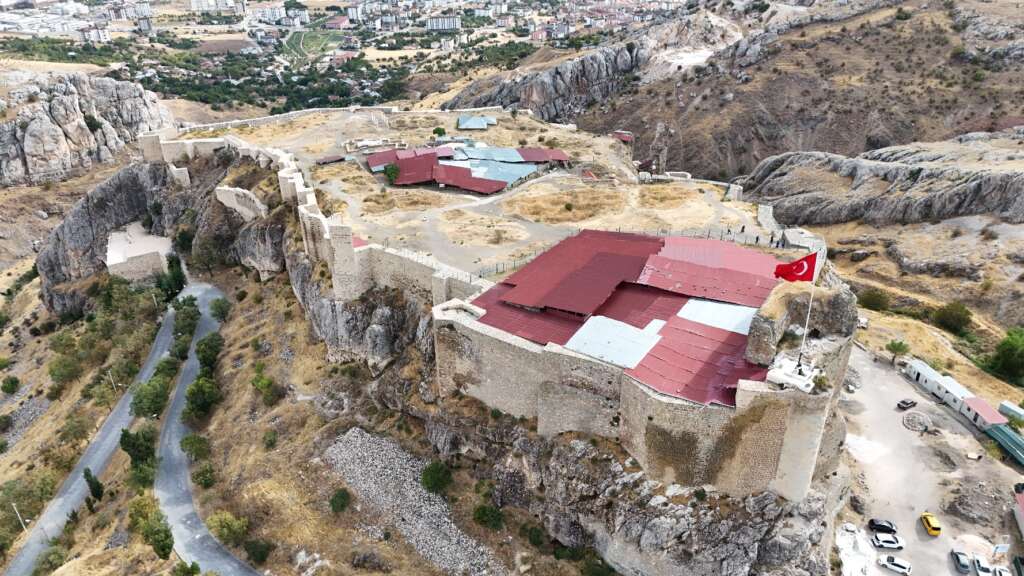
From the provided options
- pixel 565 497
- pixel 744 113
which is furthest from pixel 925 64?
pixel 565 497

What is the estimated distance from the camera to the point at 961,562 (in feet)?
108

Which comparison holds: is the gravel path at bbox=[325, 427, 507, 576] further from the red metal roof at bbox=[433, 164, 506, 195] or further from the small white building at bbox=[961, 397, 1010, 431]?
the small white building at bbox=[961, 397, 1010, 431]

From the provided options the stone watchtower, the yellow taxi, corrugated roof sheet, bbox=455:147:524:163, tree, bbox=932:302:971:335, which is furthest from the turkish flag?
corrugated roof sheet, bbox=455:147:524:163

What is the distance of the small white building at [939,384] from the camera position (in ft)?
143

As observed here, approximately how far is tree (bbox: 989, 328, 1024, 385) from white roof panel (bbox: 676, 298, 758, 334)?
2711cm

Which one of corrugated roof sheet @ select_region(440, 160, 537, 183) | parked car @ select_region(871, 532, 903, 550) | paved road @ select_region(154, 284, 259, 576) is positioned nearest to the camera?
parked car @ select_region(871, 532, 903, 550)

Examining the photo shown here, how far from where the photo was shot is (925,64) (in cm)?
9881

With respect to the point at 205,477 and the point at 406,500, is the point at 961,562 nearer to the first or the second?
the point at 406,500

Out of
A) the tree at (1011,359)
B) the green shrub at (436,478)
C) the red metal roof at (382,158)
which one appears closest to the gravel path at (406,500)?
the green shrub at (436,478)

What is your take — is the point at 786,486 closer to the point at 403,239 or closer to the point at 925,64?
the point at 403,239

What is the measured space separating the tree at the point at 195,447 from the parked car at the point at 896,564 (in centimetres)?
4234

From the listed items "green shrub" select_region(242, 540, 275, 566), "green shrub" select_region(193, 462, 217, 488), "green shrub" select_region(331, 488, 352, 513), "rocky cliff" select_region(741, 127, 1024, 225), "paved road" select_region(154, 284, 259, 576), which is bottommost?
"paved road" select_region(154, 284, 259, 576)

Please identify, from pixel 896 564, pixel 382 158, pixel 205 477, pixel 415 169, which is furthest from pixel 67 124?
pixel 896 564

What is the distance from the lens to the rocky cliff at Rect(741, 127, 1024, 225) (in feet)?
214
